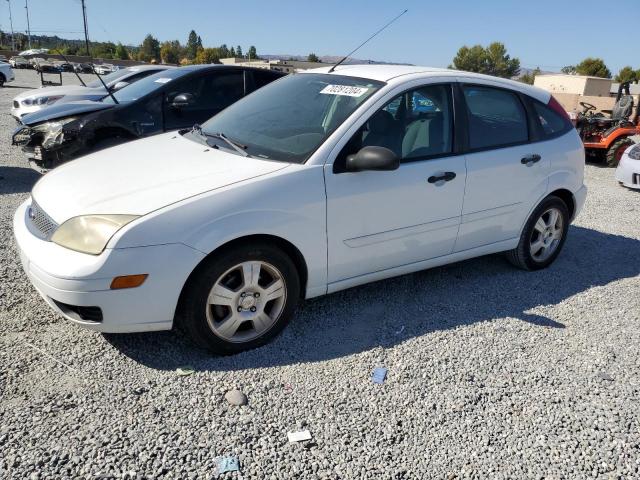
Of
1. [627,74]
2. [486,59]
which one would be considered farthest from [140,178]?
[486,59]

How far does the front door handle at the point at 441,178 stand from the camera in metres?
3.71

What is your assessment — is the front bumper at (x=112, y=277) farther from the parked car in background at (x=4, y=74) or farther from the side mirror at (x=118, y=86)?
the parked car in background at (x=4, y=74)

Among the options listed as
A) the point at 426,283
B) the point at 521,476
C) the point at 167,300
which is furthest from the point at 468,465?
the point at 426,283

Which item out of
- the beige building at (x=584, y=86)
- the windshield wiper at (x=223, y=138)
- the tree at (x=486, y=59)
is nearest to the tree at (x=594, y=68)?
the tree at (x=486, y=59)

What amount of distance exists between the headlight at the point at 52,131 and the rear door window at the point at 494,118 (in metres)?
4.67

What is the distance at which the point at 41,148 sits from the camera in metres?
6.19

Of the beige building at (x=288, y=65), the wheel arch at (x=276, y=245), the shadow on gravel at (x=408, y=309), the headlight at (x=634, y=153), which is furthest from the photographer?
the headlight at (x=634, y=153)

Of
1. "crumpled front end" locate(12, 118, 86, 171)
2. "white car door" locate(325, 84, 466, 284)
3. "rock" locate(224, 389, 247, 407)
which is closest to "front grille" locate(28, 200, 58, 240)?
"rock" locate(224, 389, 247, 407)

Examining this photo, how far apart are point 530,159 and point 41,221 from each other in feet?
11.8

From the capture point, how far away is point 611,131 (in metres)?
11.1

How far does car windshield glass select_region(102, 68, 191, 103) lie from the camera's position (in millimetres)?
6832

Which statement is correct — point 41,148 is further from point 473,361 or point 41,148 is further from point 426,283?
→ point 473,361

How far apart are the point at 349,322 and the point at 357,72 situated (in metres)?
1.85

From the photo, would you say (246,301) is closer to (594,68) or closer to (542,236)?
(542,236)
